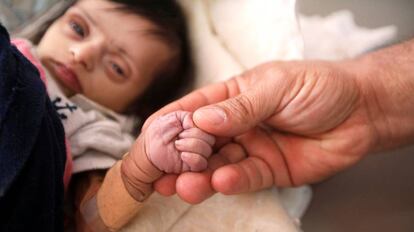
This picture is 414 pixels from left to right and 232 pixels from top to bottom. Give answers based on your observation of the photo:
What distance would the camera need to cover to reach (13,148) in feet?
1.64

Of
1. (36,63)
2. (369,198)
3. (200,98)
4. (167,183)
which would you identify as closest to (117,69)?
(36,63)

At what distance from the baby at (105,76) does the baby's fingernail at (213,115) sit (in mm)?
164

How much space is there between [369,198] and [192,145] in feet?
1.17

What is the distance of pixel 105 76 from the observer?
2.91ft

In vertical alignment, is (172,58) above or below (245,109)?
below

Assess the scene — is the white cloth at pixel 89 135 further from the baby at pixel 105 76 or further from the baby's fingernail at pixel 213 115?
the baby's fingernail at pixel 213 115

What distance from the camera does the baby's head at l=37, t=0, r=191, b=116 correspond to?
0.88m

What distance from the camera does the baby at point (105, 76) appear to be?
0.71m

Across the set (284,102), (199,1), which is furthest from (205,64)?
(284,102)

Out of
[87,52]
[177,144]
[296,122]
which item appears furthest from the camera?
[87,52]

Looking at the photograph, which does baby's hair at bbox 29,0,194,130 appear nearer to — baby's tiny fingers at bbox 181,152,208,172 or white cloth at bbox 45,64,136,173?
white cloth at bbox 45,64,136,173

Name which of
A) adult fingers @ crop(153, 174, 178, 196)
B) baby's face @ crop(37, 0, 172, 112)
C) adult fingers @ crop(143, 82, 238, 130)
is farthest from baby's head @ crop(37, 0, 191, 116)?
adult fingers @ crop(153, 174, 178, 196)

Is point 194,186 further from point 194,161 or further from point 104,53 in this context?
point 104,53

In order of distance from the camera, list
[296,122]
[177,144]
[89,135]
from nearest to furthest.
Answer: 1. [177,144]
2. [296,122]
3. [89,135]
